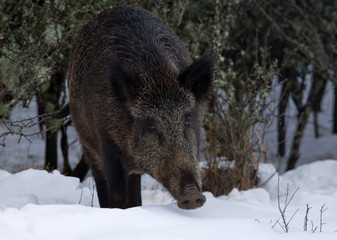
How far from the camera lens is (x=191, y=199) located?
3.65 meters

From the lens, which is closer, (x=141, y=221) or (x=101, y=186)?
(x=141, y=221)

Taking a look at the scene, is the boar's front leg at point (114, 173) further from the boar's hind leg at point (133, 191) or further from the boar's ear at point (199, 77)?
the boar's ear at point (199, 77)

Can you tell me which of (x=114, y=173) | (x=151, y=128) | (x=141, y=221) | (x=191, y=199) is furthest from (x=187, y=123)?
(x=141, y=221)

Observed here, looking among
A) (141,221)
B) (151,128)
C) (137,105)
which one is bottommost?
(141,221)

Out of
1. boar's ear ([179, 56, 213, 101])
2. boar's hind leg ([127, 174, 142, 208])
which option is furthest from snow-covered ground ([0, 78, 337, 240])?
boar's ear ([179, 56, 213, 101])

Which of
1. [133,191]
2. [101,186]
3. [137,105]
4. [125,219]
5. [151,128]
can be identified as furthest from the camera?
[101,186]

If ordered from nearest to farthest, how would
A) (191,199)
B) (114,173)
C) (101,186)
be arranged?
(191,199), (114,173), (101,186)

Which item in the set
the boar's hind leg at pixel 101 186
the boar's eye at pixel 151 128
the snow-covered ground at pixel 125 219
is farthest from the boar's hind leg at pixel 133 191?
the boar's eye at pixel 151 128

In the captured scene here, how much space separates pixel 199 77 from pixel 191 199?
1.13m

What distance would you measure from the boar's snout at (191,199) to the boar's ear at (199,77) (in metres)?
1.00

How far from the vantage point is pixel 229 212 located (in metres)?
3.97

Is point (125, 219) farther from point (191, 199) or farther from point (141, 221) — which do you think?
A: point (191, 199)

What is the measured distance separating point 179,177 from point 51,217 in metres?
1.05

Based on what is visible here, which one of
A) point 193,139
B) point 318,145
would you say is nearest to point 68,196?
point 193,139
